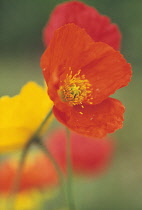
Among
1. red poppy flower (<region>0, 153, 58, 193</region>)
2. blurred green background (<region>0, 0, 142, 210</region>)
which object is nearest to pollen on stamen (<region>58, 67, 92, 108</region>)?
red poppy flower (<region>0, 153, 58, 193</region>)

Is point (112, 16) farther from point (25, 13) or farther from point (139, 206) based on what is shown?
point (139, 206)

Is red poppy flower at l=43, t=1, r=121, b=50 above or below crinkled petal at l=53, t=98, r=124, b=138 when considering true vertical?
above

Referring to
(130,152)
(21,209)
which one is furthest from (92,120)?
(130,152)

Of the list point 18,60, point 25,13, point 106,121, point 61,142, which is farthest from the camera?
point 25,13

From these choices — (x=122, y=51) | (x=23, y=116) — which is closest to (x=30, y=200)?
(x=23, y=116)

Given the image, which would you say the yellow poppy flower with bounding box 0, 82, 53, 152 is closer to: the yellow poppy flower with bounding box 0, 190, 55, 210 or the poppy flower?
the poppy flower
